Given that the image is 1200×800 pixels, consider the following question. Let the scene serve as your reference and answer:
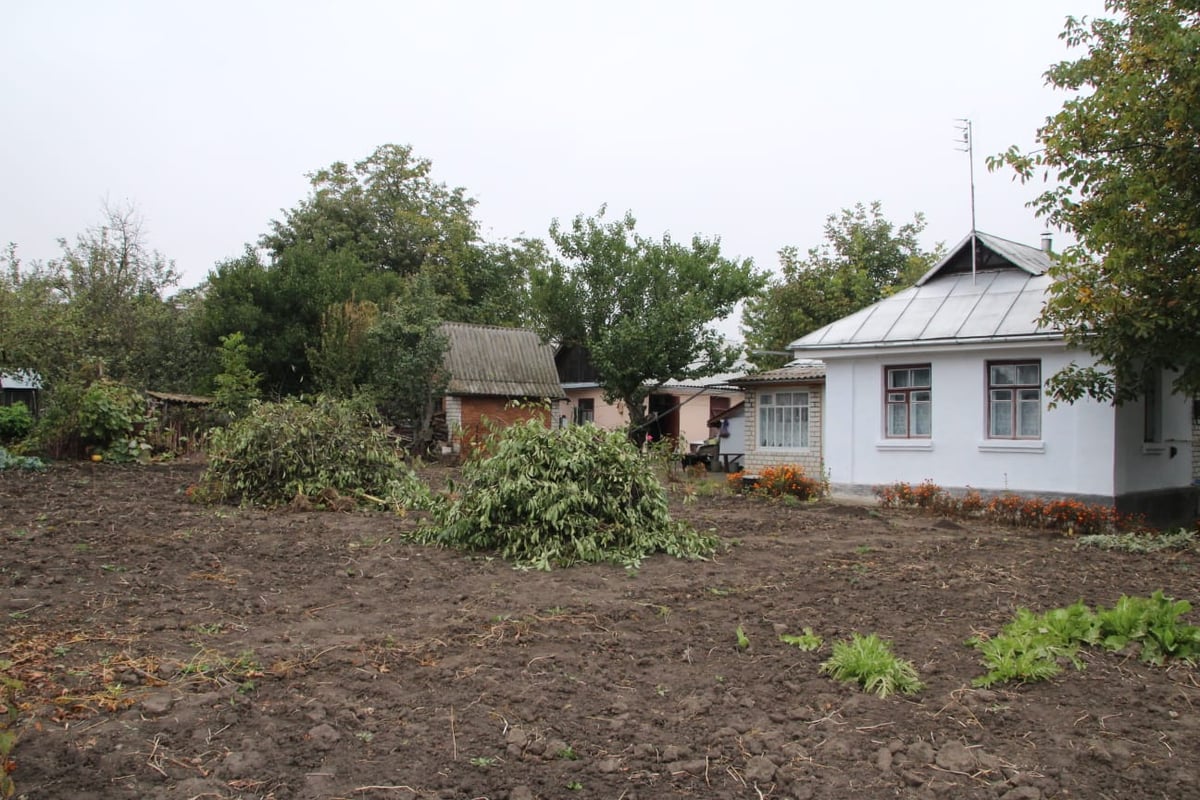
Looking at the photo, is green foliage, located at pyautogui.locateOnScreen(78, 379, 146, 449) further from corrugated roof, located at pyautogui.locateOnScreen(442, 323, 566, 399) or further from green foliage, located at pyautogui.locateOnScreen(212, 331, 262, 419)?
corrugated roof, located at pyautogui.locateOnScreen(442, 323, 566, 399)

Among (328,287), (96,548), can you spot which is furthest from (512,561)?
(328,287)

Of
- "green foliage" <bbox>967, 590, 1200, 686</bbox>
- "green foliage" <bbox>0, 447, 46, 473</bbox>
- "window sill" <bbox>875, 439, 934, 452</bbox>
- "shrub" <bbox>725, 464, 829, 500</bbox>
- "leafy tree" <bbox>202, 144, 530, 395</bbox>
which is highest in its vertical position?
"leafy tree" <bbox>202, 144, 530, 395</bbox>

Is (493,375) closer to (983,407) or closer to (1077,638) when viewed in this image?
(983,407)

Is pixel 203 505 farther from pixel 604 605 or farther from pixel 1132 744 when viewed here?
pixel 1132 744

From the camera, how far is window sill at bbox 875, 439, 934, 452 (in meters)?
14.4

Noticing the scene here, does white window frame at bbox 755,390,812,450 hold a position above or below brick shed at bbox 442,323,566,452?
below

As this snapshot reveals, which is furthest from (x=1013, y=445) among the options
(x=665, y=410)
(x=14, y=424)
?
(x=14, y=424)

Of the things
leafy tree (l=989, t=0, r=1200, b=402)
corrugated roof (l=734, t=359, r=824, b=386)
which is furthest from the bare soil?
corrugated roof (l=734, t=359, r=824, b=386)

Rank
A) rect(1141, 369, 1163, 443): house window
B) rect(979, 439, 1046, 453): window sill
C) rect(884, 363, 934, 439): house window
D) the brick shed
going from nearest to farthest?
rect(979, 439, 1046, 453): window sill → rect(1141, 369, 1163, 443): house window → rect(884, 363, 934, 439): house window → the brick shed

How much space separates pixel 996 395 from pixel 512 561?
8.80 meters

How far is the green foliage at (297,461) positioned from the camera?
12.0m

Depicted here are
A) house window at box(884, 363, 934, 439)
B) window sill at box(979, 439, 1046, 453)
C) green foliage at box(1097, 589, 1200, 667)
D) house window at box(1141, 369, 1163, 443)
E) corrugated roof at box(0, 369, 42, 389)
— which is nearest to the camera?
green foliage at box(1097, 589, 1200, 667)

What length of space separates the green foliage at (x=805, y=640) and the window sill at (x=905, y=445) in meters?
9.39

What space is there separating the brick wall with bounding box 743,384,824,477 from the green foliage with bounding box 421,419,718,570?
9.45 m
